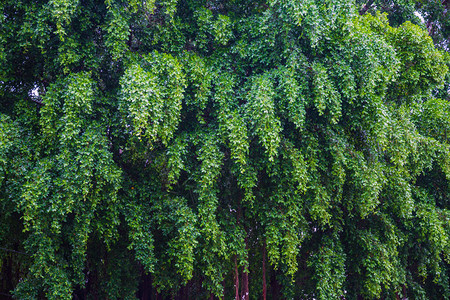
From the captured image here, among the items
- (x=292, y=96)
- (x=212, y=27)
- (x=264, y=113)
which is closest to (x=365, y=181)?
(x=292, y=96)

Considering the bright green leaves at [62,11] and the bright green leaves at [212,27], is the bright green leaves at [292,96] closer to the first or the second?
the bright green leaves at [212,27]

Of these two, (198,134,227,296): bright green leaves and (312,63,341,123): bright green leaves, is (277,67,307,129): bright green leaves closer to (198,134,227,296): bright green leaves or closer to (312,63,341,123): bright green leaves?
(312,63,341,123): bright green leaves

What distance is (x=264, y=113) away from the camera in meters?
6.89

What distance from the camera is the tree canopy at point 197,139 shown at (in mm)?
6559

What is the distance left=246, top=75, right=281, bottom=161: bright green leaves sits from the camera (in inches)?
269

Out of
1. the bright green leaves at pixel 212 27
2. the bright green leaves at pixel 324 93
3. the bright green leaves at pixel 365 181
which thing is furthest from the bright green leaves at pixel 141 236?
the bright green leaves at pixel 365 181

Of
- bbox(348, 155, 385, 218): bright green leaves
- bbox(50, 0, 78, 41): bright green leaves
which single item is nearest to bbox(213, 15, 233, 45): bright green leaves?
bbox(50, 0, 78, 41): bright green leaves

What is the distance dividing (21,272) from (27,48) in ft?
13.4

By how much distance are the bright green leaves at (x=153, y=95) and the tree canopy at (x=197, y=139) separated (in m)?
0.03

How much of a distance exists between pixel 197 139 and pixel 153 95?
119 centimetres

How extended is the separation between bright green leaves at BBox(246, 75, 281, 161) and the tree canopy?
0.12 ft

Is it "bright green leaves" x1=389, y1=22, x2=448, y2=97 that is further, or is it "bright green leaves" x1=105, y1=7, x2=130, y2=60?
"bright green leaves" x1=389, y1=22, x2=448, y2=97

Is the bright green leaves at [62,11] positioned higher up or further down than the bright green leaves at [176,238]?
higher up

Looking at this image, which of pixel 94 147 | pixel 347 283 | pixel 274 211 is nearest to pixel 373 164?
pixel 274 211
